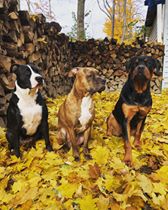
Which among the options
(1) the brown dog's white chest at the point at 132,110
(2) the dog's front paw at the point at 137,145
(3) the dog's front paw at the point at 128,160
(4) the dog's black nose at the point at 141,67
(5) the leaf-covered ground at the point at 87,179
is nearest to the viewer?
(5) the leaf-covered ground at the point at 87,179

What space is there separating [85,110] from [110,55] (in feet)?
22.7

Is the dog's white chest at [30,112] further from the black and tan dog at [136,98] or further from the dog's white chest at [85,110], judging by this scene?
the black and tan dog at [136,98]

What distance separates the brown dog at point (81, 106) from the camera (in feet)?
11.3

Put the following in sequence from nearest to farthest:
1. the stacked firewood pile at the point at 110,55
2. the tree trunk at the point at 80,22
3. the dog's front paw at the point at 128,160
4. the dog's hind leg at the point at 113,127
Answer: the dog's front paw at the point at 128,160, the dog's hind leg at the point at 113,127, the stacked firewood pile at the point at 110,55, the tree trunk at the point at 80,22

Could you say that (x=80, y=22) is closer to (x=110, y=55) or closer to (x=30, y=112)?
(x=110, y=55)

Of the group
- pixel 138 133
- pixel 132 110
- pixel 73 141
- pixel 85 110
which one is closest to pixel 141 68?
pixel 132 110

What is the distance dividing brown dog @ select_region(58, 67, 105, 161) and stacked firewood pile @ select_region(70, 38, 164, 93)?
21.9 feet

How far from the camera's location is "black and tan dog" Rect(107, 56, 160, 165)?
11.6 feet

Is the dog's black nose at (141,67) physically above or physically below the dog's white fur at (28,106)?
above

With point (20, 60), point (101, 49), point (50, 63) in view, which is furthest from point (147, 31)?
point (20, 60)

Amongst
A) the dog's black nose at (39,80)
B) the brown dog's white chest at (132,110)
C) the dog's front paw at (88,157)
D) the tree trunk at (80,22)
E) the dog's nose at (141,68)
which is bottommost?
the dog's front paw at (88,157)

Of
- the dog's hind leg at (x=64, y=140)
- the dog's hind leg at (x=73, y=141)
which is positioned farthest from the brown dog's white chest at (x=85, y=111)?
the dog's hind leg at (x=64, y=140)

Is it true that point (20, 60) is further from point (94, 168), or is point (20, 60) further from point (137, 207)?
point (137, 207)

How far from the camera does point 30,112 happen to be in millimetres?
3539
